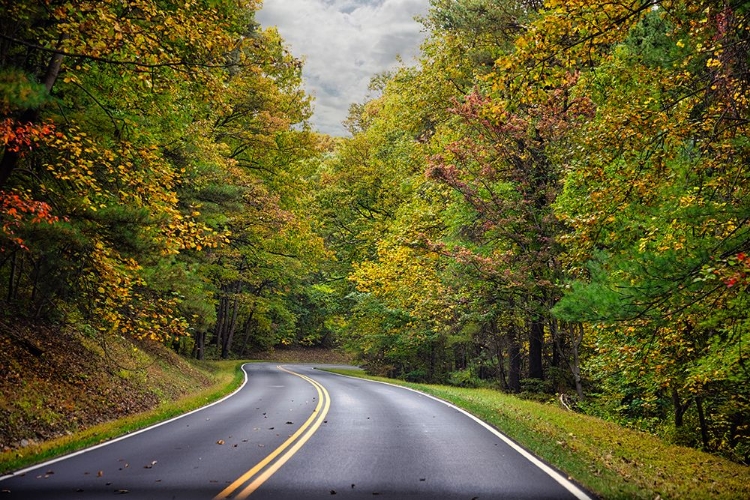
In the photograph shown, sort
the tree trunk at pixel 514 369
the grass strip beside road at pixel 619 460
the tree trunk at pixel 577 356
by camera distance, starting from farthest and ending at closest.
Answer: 1. the tree trunk at pixel 514 369
2. the tree trunk at pixel 577 356
3. the grass strip beside road at pixel 619 460

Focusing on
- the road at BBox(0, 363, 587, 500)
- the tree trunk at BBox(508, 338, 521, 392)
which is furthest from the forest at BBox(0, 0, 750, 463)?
the road at BBox(0, 363, 587, 500)

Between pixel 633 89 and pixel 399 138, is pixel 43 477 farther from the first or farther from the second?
pixel 399 138

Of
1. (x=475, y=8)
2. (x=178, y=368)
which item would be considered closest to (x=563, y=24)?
(x=475, y=8)

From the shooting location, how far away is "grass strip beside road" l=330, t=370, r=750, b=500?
5.88 m

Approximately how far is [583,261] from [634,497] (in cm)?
663

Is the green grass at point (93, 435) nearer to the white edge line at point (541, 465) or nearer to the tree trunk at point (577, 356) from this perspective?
the white edge line at point (541, 465)

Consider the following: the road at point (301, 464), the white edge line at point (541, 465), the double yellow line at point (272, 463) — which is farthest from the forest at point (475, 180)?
the double yellow line at point (272, 463)

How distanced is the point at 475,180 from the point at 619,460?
1043 cm

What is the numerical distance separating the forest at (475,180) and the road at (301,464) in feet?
8.28

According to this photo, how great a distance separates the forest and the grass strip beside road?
138 cm

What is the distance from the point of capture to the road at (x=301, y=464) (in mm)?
5738

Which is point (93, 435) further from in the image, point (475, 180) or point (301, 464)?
point (475, 180)

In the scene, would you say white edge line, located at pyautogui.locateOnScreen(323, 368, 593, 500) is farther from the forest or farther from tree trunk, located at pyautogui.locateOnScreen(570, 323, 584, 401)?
tree trunk, located at pyautogui.locateOnScreen(570, 323, 584, 401)

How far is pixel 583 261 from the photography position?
11383 millimetres
